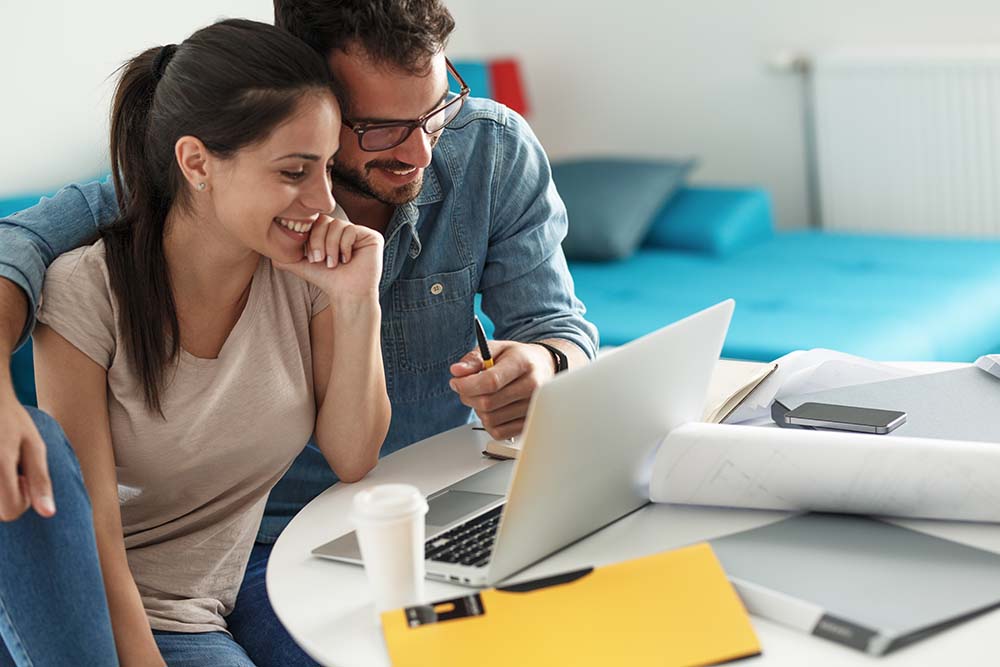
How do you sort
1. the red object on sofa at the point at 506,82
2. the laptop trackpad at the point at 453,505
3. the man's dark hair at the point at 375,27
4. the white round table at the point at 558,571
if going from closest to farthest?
1. the white round table at the point at 558,571
2. the laptop trackpad at the point at 453,505
3. the man's dark hair at the point at 375,27
4. the red object on sofa at the point at 506,82

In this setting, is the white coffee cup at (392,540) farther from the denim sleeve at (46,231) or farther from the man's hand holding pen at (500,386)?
the denim sleeve at (46,231)

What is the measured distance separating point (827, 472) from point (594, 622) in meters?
0.27

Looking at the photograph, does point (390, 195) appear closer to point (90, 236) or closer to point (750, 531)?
point (90, 236)

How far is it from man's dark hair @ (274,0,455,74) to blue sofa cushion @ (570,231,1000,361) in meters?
1.21

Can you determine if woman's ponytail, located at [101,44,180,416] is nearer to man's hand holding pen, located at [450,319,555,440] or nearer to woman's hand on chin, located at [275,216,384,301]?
woman's hand on chin, located at [275,216,384,301]

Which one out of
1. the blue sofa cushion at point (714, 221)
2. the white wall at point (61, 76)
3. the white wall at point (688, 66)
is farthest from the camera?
the white wall at point (688, 66)

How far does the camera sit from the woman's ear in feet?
4.16

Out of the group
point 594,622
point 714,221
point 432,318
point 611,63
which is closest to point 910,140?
point 714,221

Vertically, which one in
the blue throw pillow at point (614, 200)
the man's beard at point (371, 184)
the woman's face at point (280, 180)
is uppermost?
the woman's face at point (280, 180)

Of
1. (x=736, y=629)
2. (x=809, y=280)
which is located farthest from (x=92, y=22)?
(x=736, y=629)

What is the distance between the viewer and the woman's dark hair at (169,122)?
4.09ft

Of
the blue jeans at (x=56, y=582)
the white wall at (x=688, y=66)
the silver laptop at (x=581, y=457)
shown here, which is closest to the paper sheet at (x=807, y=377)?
the silver laptop at (x=581, y=457)

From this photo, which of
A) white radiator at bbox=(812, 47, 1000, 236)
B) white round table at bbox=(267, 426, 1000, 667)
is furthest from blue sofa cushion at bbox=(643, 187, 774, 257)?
white round table at bbox=(267, 426, 1000, 667)

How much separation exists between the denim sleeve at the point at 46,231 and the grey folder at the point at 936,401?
774 mm
